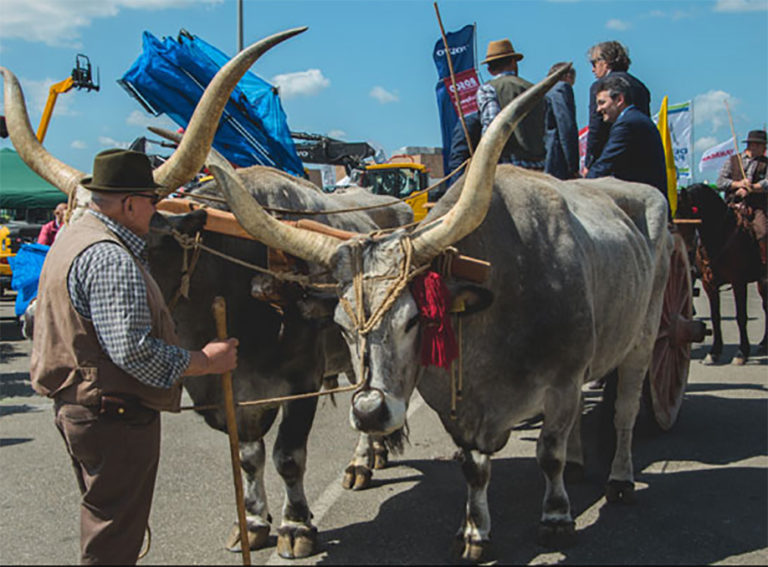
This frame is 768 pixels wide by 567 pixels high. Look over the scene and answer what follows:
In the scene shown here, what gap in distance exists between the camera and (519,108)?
12.8 ft

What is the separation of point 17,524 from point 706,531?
4.21 meters

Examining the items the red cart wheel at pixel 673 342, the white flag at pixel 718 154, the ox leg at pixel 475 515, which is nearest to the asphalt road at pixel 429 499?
the ox leg at pixel 475 515

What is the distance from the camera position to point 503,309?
423 centimetres

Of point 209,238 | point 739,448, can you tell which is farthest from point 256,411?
point 739,448

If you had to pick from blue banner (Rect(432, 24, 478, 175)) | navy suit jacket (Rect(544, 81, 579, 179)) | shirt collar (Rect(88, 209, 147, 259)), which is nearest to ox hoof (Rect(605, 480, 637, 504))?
navy suit jacket (Rect(544, 81, 579, 179))

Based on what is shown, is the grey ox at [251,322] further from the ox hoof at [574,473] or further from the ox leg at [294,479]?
the ox hoof at [574,473]

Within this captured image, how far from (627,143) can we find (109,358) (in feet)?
15.3

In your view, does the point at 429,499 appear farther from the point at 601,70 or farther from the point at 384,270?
the point at 601,70

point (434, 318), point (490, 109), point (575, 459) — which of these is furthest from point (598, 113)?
point (434, 318)

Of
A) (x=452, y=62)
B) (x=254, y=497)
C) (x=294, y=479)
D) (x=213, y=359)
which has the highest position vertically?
(x=452, y=62)

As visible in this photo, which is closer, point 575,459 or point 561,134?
point 575,459

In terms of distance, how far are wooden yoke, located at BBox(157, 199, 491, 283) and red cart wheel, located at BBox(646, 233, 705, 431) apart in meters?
2.90

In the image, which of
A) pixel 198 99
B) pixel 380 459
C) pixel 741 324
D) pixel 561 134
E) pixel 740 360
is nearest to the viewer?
pixel 380 459

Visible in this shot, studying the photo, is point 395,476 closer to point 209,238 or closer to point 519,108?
point 209,238
